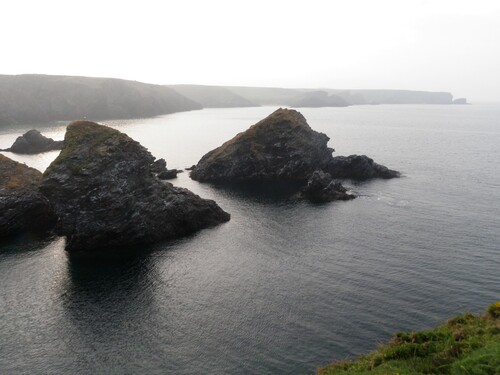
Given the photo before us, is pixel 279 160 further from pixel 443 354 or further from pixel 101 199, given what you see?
pixel 443 354

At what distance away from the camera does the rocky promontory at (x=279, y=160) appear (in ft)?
404

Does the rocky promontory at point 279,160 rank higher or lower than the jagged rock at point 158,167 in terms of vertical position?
higher

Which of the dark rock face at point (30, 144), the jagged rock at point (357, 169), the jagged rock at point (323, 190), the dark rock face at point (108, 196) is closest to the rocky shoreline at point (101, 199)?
the dark rock face at point (108, 196)

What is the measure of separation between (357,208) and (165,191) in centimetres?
4269

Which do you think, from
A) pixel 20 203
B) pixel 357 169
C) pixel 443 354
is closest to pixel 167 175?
pixel 20 203

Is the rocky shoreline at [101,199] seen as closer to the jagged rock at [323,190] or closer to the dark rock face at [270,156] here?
the jagged rock at [323,190]

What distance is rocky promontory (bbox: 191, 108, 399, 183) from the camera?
123 m

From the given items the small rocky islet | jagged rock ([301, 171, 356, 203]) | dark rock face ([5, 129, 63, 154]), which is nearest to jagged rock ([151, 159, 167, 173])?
the small rocky islet

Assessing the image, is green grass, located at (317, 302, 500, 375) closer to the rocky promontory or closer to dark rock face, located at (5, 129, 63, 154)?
the rocky promontory

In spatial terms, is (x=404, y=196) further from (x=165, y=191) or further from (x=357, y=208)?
(x=165, y=191)

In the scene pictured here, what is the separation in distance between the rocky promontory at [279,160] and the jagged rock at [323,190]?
58.1 feet

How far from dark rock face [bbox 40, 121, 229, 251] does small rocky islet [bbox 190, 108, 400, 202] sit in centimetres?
4183

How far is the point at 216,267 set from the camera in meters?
64.1

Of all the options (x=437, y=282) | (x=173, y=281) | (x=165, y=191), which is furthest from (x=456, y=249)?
(x=165, y=191)
